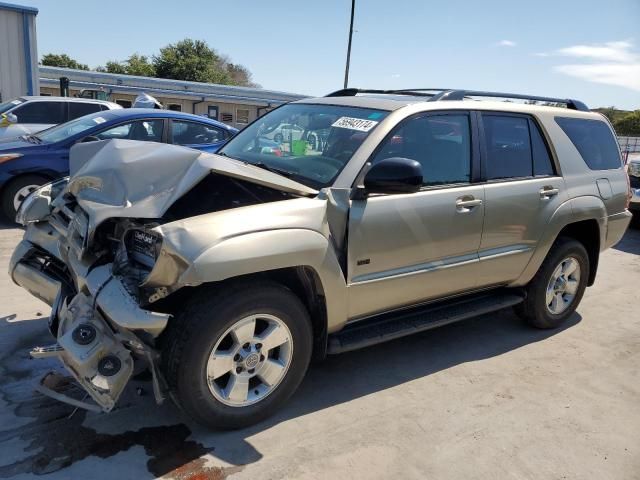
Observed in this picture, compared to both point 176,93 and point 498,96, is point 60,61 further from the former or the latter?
point 498,96

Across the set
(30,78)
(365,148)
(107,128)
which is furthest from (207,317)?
(30,78)

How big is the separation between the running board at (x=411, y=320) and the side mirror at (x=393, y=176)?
37.3 inches

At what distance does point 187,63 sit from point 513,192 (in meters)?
53.0

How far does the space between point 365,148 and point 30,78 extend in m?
15.8

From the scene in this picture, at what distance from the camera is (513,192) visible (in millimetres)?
4023

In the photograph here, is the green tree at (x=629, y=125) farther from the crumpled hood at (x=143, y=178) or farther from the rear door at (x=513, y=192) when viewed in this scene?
the crumpled hood at (x=143, y=178)

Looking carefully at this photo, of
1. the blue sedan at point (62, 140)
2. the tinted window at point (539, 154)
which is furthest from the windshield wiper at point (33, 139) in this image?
the tinted window at point (539, 154)

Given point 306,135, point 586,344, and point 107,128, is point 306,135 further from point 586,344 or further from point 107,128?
point 107,128

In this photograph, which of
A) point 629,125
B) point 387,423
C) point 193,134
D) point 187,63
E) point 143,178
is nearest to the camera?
point 143,178

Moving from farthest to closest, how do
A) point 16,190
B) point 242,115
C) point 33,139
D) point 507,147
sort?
point 242,115 → point 33,139 → point 16,190 → point 507,147

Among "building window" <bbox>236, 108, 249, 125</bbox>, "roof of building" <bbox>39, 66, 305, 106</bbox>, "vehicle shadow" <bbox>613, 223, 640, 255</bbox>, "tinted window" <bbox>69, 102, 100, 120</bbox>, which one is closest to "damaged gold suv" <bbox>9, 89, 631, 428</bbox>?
"vehicle shadow" <bbox>613, 223, 640, 255</bbox>

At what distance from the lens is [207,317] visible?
2654mm

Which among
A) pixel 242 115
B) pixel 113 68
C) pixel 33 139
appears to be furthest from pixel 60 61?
pixel 33 139

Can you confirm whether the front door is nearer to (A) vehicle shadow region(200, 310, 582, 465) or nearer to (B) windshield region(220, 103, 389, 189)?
(B) windshield region(220, 103, 389, 189)
